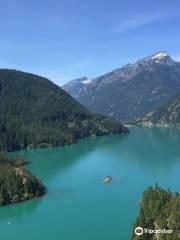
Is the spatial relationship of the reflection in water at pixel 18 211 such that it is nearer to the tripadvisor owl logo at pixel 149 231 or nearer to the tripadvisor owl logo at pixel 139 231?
the tripadvisor owl logo at pixel 139 231

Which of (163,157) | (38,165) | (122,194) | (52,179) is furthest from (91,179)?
(163,157)

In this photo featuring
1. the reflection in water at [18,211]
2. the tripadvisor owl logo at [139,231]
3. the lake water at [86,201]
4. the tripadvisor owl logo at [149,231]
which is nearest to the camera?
the tripadvisor owl logo at [149,231]

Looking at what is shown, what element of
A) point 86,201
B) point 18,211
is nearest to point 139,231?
point 86,201

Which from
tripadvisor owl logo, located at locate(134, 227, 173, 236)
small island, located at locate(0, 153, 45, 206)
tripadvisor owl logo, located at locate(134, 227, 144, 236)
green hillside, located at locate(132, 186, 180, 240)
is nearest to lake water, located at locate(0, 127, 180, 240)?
small island, located at locate(0, 153, 45, 206)

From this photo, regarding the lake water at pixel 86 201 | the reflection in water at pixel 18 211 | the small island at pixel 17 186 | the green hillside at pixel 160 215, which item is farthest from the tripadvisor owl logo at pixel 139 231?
the small island at pixel 17 186

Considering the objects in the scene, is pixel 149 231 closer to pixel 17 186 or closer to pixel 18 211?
pixel 18 211
